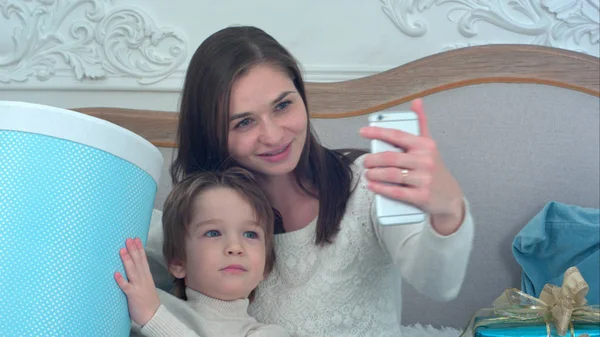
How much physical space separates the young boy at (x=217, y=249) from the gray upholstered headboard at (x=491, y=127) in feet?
1.75

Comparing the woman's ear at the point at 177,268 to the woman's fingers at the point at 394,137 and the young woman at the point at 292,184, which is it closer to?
the young woman at the point at 292,184

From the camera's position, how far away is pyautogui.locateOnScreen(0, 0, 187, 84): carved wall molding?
1.66 metres

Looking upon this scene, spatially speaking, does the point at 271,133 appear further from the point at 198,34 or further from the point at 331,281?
the point at 198,34

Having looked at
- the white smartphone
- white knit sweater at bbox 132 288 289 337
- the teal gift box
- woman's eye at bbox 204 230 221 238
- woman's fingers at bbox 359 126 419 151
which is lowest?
white knit sweater at bbox 132 288 289 337

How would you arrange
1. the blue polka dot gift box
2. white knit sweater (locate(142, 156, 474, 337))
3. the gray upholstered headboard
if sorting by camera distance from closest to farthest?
the blue polka dot gift box
white knit sweater (locate(142, 156, 474, 337))
the gray upholstered headboard

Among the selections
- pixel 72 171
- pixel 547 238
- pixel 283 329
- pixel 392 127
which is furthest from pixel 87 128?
pixel 547 238

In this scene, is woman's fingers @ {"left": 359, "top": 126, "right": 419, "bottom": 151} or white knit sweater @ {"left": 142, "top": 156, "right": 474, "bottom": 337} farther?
white knit sweater @ {"left": 142, "top": 156, "right": 474, "bottom": 337}

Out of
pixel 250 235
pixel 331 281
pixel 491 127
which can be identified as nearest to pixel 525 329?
pixel 331 281

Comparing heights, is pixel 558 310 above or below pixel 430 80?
below

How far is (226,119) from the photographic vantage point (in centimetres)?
104

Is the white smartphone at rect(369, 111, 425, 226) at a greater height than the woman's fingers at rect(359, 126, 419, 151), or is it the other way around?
the woman's fingers at rect(359, 126, 419, 151)

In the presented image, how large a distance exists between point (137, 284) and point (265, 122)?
0.31 m

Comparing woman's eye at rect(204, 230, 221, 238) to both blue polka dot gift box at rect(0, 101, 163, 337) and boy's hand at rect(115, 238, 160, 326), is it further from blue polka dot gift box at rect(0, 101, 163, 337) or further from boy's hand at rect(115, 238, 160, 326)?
blue polka dot gift box at rect(0, 101, 163, 337)

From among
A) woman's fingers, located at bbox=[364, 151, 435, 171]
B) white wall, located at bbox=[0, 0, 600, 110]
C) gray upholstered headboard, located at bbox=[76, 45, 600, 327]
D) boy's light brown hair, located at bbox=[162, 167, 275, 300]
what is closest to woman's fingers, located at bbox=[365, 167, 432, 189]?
woman's fingers, located at bbox=[364, 151, 435, 171]
